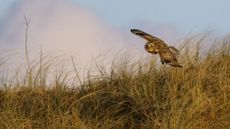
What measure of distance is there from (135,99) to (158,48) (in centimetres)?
55

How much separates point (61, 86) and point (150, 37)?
197 centimetres

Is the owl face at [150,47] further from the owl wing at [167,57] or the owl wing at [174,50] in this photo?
the owl wing at [174,50]

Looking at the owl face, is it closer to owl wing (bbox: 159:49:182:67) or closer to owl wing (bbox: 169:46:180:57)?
owl wing (bbox: 159:49:182:67)

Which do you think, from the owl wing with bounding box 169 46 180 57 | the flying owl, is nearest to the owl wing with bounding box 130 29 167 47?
the flying owl

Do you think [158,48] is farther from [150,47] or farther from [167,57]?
[167,57]

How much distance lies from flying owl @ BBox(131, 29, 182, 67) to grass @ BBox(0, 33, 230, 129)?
0.26 metres

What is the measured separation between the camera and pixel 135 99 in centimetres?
710

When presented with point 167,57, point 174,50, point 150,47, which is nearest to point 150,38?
point 150,47

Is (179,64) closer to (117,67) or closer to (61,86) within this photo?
(117,67)

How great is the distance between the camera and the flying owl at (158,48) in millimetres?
6945

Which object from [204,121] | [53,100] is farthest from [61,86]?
[204,121]

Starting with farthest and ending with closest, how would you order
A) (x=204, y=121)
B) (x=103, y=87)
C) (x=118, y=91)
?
(x=103, y=87), (x=118, y=91), (x=204, y=121)

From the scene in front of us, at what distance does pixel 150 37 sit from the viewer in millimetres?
7027

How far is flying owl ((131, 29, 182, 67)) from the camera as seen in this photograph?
22.8 feet
